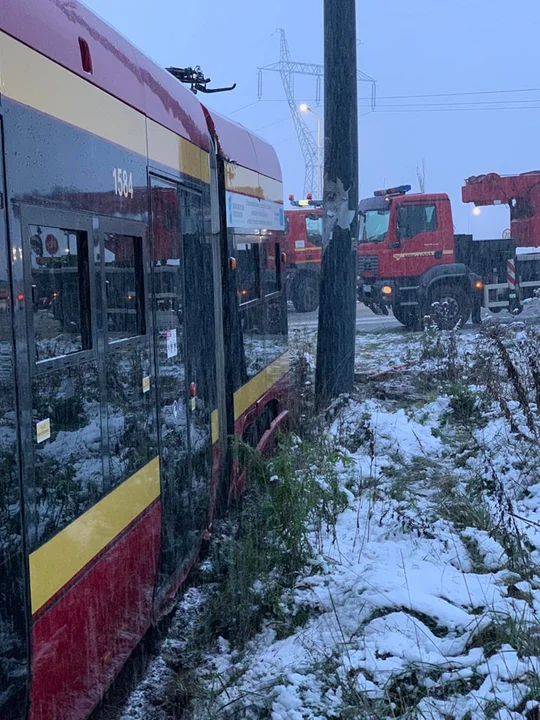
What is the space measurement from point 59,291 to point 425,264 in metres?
15.5

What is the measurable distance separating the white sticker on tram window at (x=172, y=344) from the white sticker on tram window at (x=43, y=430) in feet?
5.35

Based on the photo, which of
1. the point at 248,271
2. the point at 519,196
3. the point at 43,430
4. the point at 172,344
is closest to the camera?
the point at 43,430

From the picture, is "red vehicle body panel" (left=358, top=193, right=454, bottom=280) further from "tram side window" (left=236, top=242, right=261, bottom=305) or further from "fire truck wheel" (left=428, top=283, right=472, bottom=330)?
"tram side window" (left=236, top=242, right=261, bottom=305)

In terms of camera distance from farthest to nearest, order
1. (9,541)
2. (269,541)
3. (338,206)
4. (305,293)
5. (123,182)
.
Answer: (305,293), (338,206), (269,541), (123,182), (9,541)

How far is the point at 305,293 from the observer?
22.9 meters

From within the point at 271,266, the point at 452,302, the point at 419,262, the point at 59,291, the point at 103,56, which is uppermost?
the point at 103,56

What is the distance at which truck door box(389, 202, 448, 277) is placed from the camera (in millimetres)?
17781

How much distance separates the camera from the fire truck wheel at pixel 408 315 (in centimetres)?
1775

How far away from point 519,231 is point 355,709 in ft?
60.9

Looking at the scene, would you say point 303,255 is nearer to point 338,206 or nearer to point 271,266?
point 338,206

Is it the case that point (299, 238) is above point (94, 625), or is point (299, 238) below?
above

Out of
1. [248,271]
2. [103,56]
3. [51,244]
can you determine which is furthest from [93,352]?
[248,271]

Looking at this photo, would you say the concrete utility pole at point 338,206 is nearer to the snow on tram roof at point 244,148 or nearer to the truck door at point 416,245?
the snow on tram roof at point 244,148

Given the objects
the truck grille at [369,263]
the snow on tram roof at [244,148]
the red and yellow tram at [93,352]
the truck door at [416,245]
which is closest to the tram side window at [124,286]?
the red and yellow tram at [93,352]
